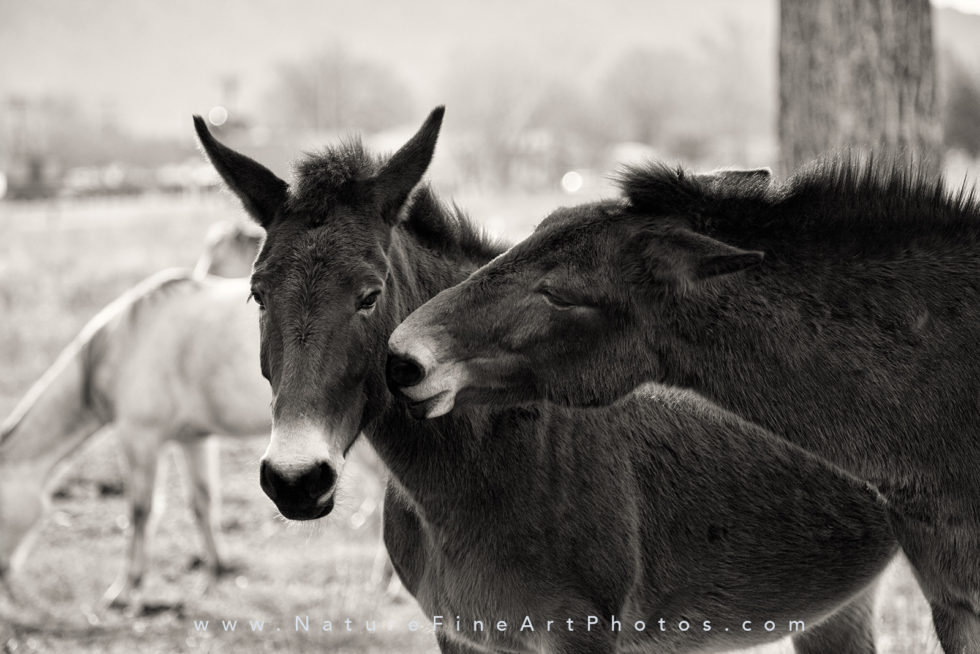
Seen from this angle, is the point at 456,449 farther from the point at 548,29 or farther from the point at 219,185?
the point at 548,29

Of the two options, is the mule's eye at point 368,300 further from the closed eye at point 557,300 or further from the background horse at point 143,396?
the background horse at point 143,396

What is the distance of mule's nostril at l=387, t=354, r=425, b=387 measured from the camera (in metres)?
3.03

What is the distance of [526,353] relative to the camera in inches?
124

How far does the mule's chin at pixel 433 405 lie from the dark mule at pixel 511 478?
31cm

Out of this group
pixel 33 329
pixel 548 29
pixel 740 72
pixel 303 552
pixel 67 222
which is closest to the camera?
pixel 303 552

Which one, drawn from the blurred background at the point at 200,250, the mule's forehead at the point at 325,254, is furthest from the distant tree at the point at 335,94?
the mule's forehead at the point at 325,254

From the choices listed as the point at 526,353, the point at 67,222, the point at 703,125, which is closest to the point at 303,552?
the point at 526,353

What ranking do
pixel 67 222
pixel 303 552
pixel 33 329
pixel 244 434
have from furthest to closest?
pixel 67 222, pixel 33 329, pixel 303 552, pixel 244 434

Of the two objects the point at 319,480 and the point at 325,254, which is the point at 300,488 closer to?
the point at 319,480

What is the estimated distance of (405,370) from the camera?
9.97 ft

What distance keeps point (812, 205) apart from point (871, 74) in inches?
134

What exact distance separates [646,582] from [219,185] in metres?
2.31

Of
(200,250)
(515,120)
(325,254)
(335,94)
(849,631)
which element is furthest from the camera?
(515,120)

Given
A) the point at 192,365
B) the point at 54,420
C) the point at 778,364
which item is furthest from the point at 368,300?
the point at 54,420
